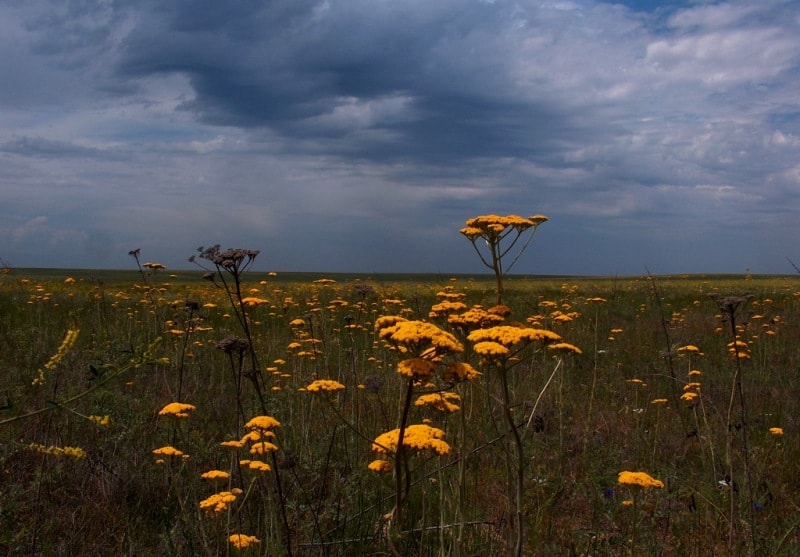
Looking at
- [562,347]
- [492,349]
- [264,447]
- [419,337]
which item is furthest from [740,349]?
[419,337]

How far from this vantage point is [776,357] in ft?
37.7

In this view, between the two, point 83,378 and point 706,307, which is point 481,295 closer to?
point 706,307

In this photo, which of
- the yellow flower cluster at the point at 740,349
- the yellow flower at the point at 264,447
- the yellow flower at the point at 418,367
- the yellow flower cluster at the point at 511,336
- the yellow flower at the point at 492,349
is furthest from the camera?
the yellow flower cluster at the point at 740,349

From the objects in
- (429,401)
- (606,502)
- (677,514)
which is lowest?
(677,514)

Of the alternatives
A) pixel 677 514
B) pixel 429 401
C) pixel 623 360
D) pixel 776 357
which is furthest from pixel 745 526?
pixel 776 357

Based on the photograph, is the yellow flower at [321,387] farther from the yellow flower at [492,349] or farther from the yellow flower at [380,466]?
the yellow flower at [492,349]

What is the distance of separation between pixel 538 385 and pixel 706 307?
13.3 m

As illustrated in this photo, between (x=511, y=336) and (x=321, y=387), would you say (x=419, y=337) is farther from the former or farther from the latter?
(x=321, y=387)

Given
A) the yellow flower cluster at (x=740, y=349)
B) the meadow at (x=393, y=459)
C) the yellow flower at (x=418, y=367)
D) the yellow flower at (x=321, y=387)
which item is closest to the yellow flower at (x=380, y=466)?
the meadow at (x=393, y=459)

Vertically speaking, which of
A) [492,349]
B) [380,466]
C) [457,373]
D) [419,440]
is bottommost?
[380,466]

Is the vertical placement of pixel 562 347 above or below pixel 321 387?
above

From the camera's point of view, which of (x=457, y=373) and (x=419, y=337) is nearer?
(x=419, y=337)

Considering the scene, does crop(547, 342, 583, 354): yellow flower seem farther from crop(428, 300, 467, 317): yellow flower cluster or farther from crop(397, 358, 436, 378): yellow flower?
crop(397, 358, 436, 378): yellow flower

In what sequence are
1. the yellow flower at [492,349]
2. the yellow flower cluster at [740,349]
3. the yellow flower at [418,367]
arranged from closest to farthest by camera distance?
the yellow flower at [418,367] < the yellow flower at [492,349] < the yellow flower cluster at [740,349]
